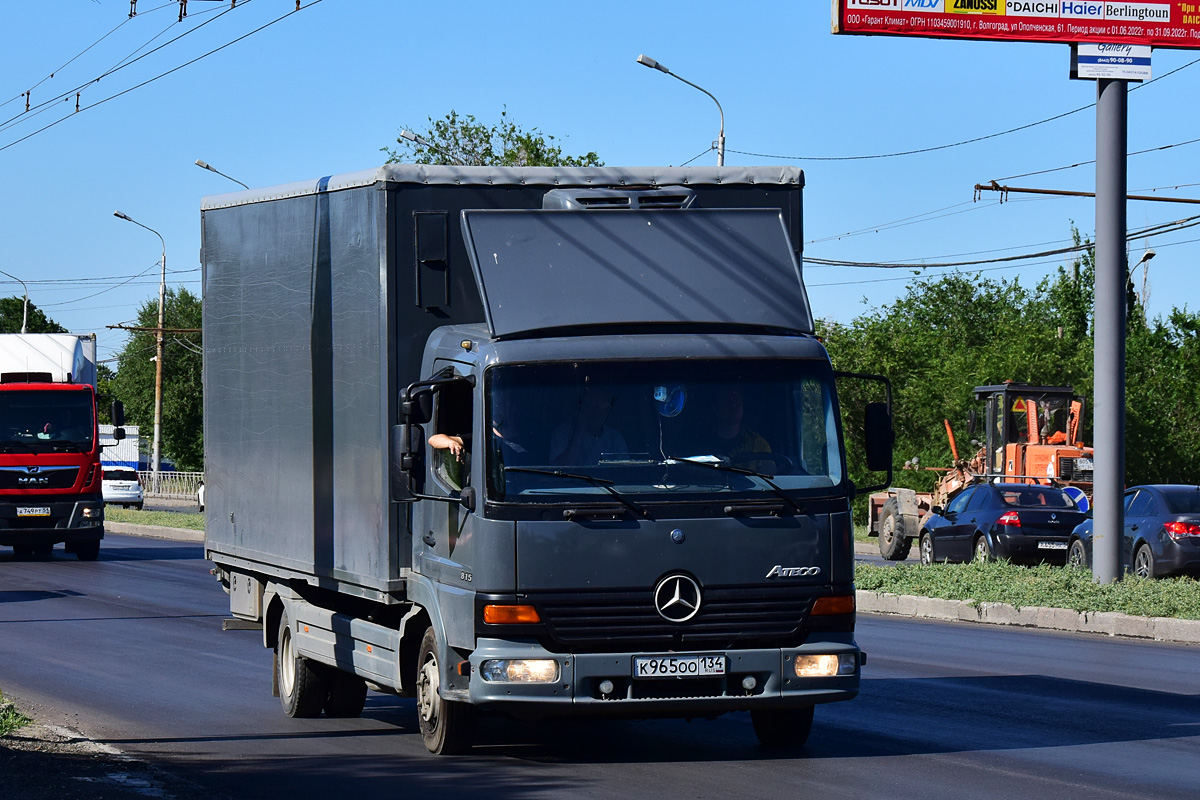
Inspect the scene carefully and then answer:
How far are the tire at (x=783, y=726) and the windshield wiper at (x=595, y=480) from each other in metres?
1.80

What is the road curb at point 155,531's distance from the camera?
1496 inches

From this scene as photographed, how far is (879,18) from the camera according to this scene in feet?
66.0

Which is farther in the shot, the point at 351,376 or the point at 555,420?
the point at 351,376

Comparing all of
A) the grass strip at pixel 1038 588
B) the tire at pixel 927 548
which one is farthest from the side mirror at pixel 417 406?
the tire at pixel 927 548

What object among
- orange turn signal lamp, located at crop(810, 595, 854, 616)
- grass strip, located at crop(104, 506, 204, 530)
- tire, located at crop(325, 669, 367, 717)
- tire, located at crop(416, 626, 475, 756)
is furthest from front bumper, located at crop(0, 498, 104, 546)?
orange turn signal lamp, located at crop(810, 595, 854, 616)

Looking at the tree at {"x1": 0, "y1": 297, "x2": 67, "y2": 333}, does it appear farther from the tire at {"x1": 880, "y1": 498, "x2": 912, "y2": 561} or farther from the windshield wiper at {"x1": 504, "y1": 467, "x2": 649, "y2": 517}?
the windshield wiper at {"x1": 504, "y1": 467, "x2": 649, "y2": 517}

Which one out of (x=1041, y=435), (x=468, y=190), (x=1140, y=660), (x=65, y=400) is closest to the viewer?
(x=468, y=190)

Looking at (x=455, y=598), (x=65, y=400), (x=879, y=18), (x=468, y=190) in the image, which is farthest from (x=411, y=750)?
(x=65, y=400)

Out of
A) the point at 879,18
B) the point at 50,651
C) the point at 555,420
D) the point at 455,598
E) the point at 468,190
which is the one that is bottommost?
the point at 50,651

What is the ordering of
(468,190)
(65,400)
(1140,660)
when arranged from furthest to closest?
(65,400), (1140,660), (468,190)

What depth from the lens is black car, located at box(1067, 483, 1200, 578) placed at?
70.1 feet

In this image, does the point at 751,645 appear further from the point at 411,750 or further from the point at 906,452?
the point at 906,452

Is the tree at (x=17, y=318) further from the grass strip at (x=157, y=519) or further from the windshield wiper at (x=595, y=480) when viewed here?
the windshield wiper at (x=595, y=480)

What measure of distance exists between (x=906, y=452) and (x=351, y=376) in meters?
39.7
